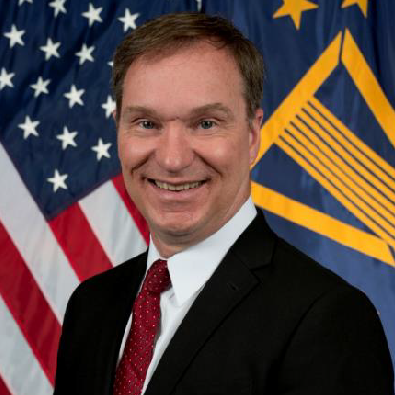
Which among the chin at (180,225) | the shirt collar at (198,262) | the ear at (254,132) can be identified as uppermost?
the ear at (254,132)

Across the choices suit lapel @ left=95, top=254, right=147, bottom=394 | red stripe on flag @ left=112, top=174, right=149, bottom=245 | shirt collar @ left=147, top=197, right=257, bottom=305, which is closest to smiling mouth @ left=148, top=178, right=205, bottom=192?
shirt collar @ left=147, top=197, right=257, bottom=305

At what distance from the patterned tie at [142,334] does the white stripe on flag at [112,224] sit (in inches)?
59.2

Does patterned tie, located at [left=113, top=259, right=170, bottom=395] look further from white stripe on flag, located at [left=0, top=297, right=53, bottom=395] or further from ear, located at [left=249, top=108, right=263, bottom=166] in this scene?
white stripe on flag, located at [left=0, top=297, right=53, bottom=395]

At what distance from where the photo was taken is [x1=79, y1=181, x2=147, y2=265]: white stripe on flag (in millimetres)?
3107

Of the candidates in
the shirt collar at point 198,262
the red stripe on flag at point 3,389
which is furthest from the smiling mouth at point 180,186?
A: the red stripe on flag at point 3,389

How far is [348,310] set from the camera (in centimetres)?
130

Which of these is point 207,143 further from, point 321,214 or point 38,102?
point 38,102

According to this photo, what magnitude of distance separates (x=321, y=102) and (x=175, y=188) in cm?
159

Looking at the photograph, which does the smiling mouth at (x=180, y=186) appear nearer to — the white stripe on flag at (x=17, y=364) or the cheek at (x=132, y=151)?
A: the cheek at (x=132, y=151)

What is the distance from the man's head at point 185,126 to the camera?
1.41 metres

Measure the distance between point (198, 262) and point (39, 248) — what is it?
1716 millimetres

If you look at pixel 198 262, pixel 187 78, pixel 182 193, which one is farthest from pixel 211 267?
pixel 187 78

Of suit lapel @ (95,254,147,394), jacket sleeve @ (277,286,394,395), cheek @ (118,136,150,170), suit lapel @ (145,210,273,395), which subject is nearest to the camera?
jacket sleeve @ (277,286,394,395)

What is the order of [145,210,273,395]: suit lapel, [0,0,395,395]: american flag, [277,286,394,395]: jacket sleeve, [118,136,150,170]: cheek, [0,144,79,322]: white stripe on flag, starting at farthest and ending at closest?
[0,144,79,322]: white stripe on flag → [0,0,395,395]: american flag → [118,136,150,170]: cheek → [145,210,273,395]: suit lapel → [277,286,394,395]: jacket sleeve
